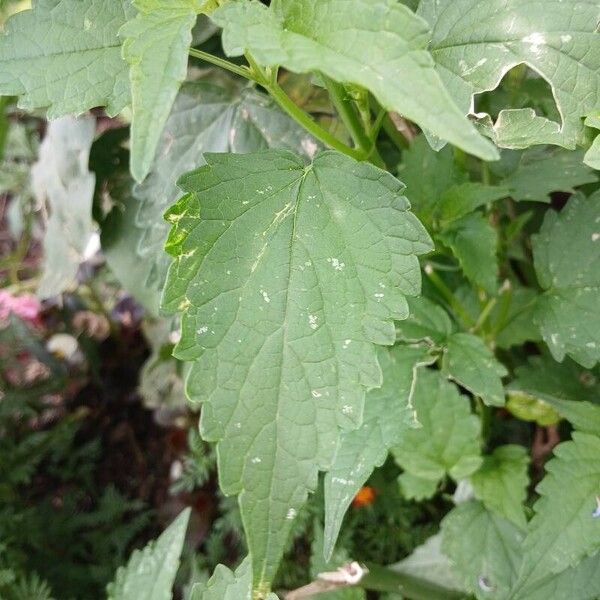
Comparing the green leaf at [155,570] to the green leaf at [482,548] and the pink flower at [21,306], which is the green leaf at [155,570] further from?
the pink flower at [21,306]

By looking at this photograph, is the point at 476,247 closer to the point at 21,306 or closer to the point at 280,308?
the point at 280,308

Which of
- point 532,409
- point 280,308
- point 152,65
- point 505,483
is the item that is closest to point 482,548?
point 505,483

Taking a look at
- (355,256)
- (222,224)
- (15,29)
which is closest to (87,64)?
(15,29)

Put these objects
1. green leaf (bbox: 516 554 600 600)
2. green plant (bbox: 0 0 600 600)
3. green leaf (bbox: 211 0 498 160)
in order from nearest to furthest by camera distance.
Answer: green leaf (bbox: 211 0 498 160), green plant (bbox: 0 0 600 600), green leaf (bbox: 516 554 600 600)

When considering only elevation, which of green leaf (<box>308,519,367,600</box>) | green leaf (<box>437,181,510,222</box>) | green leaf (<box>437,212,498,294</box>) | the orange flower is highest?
green leaf (<box>437,181,510,222</box>)

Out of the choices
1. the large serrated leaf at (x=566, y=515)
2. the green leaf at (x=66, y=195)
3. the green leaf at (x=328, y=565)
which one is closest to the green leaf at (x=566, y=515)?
the large serrated leaf at (x=566, y=515)

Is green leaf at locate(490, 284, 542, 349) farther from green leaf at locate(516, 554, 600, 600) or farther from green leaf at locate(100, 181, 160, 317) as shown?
green leaf at locate(100, 181, 160, 317)

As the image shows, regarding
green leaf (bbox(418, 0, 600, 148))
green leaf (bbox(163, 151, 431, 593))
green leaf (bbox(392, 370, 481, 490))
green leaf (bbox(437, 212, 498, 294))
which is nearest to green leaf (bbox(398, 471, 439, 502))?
green leaf (bbox(392, 370, 481, 490))
